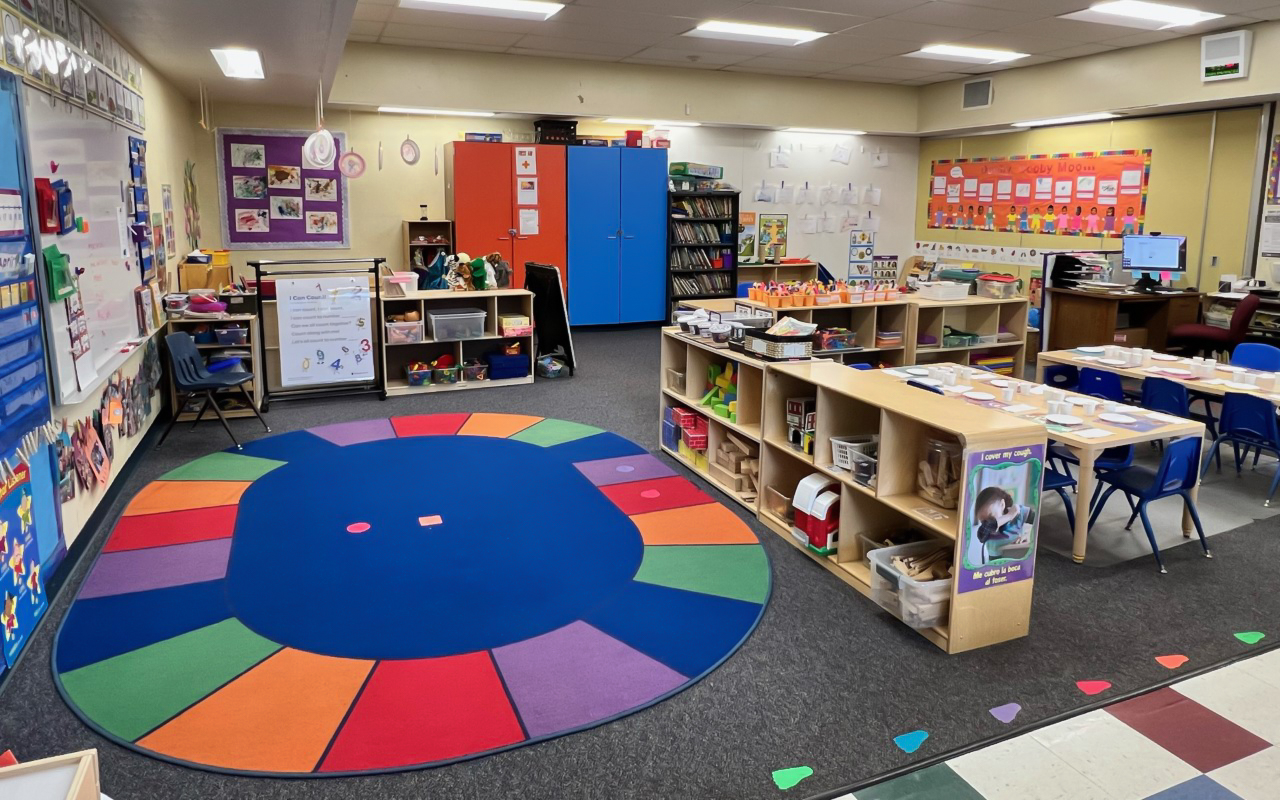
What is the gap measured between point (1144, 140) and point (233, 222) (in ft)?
36.5

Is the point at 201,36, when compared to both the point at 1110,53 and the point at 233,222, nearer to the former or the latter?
the point at 233,222

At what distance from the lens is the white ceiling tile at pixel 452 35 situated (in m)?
9.23

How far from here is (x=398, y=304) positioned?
8.50m

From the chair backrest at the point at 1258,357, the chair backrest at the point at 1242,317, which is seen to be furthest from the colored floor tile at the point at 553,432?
the chair backrest at the point at 1242,317

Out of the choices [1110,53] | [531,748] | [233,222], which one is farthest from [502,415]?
[1110,53]

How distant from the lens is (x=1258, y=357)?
6.50 m

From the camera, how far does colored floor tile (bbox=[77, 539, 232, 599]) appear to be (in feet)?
13.8

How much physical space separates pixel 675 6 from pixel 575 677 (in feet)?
22.3

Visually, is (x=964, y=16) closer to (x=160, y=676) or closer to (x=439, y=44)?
(x=439, y=44)

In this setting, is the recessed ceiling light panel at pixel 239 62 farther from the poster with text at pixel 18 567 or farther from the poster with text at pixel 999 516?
the poster with text at pixel 999 516

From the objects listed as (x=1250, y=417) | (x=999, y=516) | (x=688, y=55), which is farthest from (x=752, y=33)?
(x=999, y=516)

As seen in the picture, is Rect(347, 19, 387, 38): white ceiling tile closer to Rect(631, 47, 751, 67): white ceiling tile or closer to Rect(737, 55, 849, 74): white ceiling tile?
Rect(631, 47, 751, 67): white ceiling tile

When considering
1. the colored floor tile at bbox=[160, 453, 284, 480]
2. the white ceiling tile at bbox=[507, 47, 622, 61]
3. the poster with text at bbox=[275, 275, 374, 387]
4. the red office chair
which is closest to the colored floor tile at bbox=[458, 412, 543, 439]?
the poster with text at bbox=[275, 275, 374, 387]

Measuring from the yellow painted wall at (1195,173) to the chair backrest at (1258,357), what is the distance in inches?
141
